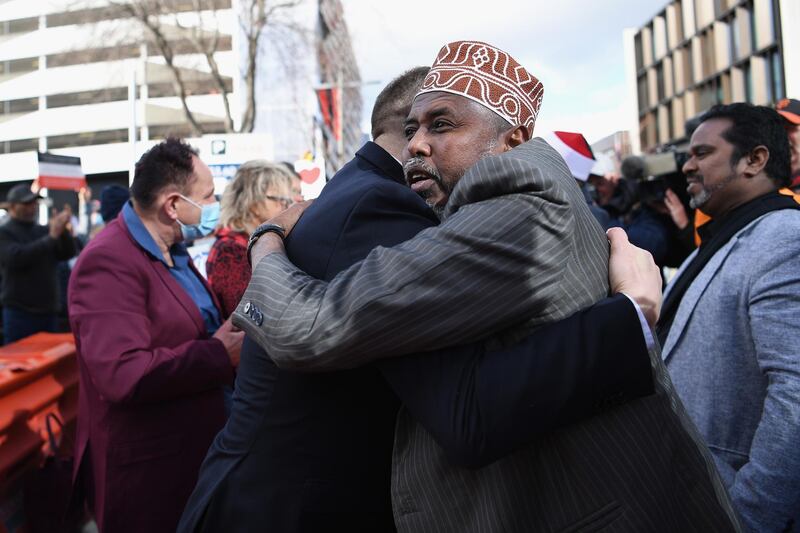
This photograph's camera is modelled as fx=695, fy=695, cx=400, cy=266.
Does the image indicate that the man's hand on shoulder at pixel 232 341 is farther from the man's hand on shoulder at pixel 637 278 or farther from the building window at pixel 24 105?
the building window at pixel 24 105

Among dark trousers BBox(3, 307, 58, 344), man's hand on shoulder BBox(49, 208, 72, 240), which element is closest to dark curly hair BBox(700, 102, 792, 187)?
man's hand on shoulder BBox(49, 208, 72, 240)

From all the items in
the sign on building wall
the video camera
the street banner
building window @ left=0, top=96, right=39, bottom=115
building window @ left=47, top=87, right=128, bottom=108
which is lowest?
the video camera

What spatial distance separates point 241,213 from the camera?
405 centimetres

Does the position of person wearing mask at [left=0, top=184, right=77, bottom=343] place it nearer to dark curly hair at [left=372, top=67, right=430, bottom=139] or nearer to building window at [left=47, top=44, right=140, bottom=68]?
dark curly hair at [left=372, top=67, right=430, bottom=139]

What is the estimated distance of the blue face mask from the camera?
10.4ft

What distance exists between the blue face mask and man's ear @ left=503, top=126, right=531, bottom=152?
71.6 inches

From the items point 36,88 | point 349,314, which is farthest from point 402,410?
point 36,88

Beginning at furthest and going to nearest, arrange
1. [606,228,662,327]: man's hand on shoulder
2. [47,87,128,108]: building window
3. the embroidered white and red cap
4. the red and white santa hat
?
[47,87,128,108]: building window, the red and white santa hat, the embroidered white and red cap, [606,228,662,327]: man's hand on shoulder

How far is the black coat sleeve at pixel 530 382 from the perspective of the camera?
1220mm

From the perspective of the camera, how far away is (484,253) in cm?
126

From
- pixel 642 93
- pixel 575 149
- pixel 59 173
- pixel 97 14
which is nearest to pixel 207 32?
pixel 97 14

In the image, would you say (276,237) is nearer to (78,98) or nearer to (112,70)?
(112,70)

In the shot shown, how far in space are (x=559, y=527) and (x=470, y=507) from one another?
0.54 feet

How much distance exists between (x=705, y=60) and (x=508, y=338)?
3414cm
